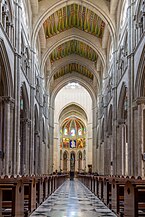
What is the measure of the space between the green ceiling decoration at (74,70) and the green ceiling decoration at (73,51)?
12.4 feet

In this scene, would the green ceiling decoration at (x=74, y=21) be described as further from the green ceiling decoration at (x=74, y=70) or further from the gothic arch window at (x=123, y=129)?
the green ceiling decoration at (x=74, y=70)

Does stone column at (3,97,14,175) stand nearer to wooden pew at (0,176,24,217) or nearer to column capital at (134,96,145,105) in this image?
column capital at (134,96,145,105)

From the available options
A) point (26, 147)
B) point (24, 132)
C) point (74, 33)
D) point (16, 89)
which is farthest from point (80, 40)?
point (16, 89)

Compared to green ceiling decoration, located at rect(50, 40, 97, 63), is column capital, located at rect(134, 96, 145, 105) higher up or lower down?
A: lower down

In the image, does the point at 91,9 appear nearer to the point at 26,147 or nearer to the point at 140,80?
the point at 26,147

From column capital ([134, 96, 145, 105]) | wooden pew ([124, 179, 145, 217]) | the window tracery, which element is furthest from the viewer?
column capital ([134, 96, 145, 105])

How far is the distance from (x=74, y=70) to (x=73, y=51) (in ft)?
19.9

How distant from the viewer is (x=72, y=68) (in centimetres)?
4669

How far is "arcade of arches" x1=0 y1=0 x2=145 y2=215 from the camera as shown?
1995 centimetres

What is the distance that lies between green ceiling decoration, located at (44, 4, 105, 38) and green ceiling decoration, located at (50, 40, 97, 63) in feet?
11.7

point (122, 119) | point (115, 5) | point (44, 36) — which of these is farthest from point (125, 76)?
point (44, 36)

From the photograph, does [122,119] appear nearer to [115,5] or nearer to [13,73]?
[115,5]

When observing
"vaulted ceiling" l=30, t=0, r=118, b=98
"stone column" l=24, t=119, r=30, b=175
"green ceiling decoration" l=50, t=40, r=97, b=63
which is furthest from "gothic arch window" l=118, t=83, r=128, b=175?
"green ceiling decoration" l=50, t=40, r=97, b=63

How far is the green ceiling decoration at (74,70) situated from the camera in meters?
45.9
